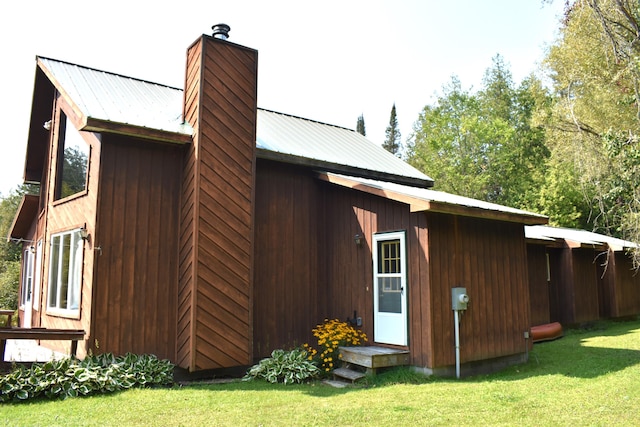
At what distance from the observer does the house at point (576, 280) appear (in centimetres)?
1299

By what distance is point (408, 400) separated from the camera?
6.09m

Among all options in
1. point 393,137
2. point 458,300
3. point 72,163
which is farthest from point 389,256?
point 393,137

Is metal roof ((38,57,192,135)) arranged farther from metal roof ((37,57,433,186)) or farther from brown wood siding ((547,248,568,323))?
brown wood siding ((547,248,568,323))

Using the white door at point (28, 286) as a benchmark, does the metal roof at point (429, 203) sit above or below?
above

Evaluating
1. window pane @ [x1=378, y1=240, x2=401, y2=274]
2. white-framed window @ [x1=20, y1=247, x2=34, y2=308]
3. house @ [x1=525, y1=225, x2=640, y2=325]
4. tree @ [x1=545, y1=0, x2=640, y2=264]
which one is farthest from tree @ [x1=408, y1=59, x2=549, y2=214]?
white-framed window @ [x1=20, y1=247, x2=34, y2=308]

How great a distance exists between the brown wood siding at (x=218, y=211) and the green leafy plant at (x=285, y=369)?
381 mm

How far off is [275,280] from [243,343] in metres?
1.47

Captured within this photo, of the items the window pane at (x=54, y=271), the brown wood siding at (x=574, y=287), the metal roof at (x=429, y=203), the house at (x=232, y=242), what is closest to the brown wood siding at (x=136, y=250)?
the house at (x=232, y=242)

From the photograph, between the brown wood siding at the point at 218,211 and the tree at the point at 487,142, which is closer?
the brown wood siding at the point at 218,211

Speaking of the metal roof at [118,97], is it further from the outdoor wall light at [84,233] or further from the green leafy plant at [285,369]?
the green leafy plant at [285,369]

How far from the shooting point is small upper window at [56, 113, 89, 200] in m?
8.39

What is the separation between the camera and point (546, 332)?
11609 mm

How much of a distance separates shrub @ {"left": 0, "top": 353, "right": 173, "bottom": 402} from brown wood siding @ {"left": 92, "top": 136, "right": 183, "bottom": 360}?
351 mm

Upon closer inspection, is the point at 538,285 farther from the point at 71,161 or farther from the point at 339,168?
the point at 71,161
